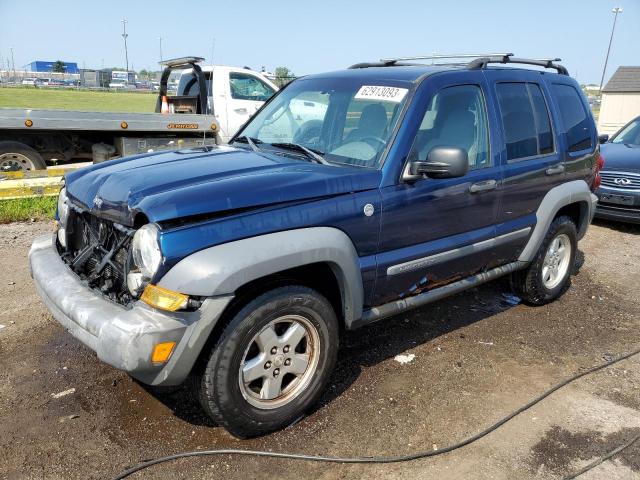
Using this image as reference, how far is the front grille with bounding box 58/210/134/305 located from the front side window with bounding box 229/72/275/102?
26.2 ft

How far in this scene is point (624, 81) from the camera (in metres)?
33.1

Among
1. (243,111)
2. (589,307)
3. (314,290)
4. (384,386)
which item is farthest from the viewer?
(243,111)

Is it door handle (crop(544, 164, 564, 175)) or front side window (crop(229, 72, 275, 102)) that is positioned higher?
front side window (crop(229, 72, 275, 102))

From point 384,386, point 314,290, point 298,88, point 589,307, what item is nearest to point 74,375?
point 314,290

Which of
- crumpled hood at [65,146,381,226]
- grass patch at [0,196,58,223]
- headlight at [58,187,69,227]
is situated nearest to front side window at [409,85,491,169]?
crumpled hood at [65,146,381,226]

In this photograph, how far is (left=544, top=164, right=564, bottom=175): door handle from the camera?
170 inches

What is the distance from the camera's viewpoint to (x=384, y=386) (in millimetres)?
3555

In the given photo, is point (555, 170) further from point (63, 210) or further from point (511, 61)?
point (63, 210)

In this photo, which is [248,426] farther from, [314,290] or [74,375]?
[74,375]

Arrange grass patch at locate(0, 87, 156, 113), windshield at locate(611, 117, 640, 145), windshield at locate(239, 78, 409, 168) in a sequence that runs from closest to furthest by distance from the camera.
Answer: windshield at locate(239, 78, 409, 168) < windshield at locate(611, 117, 640, 145) < grass patch at locate(0, 87, 156, 113)

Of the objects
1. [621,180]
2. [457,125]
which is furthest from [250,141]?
[621,180]

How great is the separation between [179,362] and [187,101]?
925cm

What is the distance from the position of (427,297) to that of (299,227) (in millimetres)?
1238

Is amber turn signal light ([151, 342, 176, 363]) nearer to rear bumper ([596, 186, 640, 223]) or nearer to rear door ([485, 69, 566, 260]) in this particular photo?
rear door ([485, 69, 566, 260])
